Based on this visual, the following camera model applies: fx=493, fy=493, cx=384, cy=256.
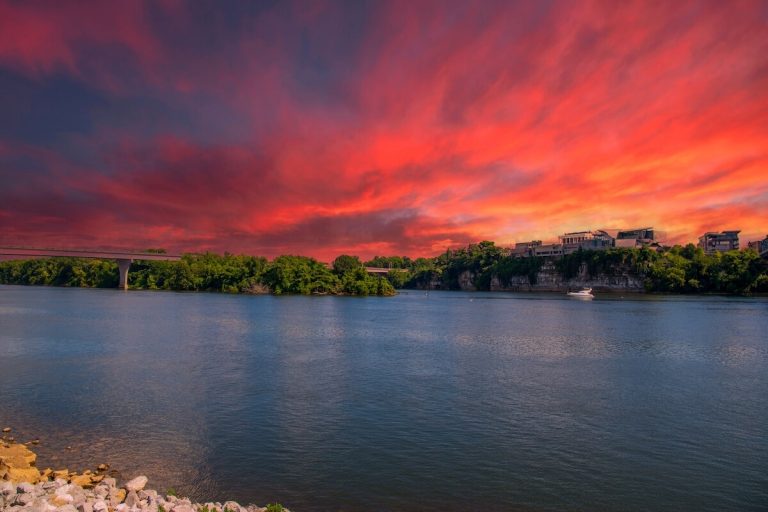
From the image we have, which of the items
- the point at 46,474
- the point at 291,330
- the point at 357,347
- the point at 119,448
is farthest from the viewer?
the point at 291,330

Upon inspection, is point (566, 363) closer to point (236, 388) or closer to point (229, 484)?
point (236, 388)

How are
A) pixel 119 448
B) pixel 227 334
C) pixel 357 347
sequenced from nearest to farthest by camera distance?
pixel 119 448 < pixel 357 347 < pixel 227 334

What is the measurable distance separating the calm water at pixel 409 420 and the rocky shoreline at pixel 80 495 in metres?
1.67

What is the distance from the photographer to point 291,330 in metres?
63.2

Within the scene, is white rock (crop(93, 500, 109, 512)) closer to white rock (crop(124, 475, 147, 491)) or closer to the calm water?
white rock (crop(124, 475, 147, 491))

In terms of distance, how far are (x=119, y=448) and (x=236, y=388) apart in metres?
10.7

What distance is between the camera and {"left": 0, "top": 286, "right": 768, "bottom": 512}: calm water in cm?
1656

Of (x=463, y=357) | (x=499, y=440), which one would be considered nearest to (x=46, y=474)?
(x=499, y=440)

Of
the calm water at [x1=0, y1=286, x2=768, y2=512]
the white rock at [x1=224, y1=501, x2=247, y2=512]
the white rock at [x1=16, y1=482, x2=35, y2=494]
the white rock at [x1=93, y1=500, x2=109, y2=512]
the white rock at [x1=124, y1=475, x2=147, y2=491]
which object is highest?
the white rock at [x1=16, y1=482, x2=35, y2=494]

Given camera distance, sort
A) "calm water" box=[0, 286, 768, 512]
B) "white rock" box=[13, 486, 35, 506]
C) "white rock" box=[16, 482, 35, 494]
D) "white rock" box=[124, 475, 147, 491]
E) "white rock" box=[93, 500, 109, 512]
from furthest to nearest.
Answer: "calm water" box=[0, 286, 768, 512] → "white rock" box=[124, 475, 147, 491] → "white rock" box=[16, 482, 35, 494] → "white rock" box=[93, 500, 109, 512] → "white rock" box=[13, 486, 35, 506]

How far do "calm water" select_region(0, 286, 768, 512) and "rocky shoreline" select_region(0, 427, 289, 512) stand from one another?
1.67 m

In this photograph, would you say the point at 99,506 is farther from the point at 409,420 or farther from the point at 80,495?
the point at 409,420

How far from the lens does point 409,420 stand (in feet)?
78.6

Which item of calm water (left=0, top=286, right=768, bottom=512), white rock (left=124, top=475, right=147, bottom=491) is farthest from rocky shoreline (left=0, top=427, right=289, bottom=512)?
calm water (left=0, top=286, right=768, bottom=512)
